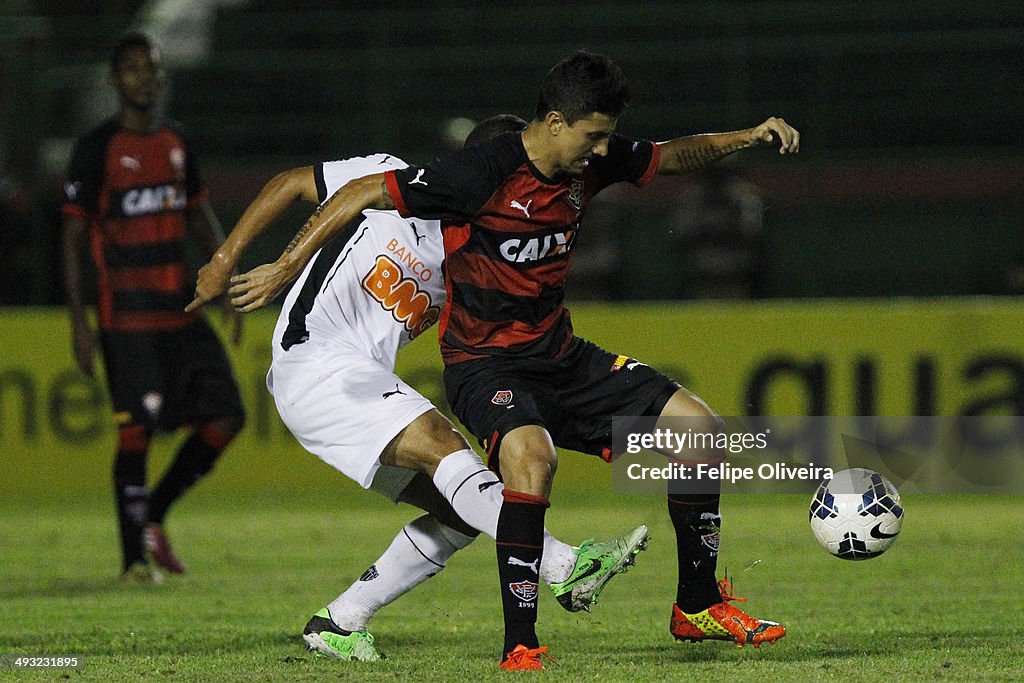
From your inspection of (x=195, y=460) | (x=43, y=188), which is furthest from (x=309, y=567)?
(x=43, y=188)

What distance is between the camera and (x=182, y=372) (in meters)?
8.30

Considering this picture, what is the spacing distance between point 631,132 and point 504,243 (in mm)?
9884

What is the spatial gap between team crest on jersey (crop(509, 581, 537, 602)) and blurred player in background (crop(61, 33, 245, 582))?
3.44m

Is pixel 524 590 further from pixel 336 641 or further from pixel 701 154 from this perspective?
pixel 701 154

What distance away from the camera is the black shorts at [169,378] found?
815 cm

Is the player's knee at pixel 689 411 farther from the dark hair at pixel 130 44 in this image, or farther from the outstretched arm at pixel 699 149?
the dark hair at pixel 130 44

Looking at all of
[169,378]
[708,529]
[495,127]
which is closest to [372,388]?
[495,127]

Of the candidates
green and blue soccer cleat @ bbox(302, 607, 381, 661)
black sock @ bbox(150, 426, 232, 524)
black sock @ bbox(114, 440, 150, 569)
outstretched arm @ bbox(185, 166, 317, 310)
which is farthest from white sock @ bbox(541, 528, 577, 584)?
black sock @ bbox(150, 426, 232, 524)

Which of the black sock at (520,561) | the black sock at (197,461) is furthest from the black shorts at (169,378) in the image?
the black sock at (520,561)

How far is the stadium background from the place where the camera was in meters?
11.4

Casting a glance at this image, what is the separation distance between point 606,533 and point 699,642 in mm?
3549

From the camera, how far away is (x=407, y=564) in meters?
5.75

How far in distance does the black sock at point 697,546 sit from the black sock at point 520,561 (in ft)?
2.10

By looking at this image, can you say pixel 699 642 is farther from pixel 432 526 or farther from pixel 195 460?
pixel 195 460
